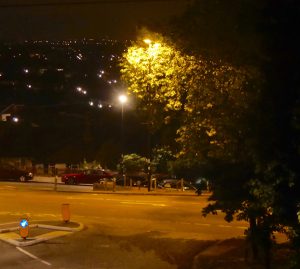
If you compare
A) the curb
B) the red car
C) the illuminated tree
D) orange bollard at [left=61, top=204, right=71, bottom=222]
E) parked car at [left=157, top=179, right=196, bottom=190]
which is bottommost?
the curb

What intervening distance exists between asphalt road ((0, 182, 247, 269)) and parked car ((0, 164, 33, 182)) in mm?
16819

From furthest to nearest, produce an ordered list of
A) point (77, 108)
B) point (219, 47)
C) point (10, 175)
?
point (77, 108) < point (10, 175) < point (219, 47)

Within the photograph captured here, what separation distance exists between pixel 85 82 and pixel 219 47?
99680 millimetres

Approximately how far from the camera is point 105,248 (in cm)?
1730

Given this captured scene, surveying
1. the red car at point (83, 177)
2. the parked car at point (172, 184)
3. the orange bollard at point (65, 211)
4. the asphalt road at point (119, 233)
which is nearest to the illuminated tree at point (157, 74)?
the asphalt road at point (119, 233)

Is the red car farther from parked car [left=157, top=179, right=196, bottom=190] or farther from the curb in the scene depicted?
the curb

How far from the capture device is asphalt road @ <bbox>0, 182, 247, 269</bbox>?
1514 centimetres

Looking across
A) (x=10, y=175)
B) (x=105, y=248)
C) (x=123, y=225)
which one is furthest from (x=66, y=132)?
(x=105, y=248)

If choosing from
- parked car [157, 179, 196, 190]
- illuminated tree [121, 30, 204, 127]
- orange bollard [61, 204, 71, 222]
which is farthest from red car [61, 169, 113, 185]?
illuminated tree [121, 30, 204, 127]

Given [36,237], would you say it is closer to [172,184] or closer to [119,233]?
[119,233]

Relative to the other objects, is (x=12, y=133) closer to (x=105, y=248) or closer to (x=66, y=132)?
(x=66, y=132)

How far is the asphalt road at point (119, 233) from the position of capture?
15.1 m

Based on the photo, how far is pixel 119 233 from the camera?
20.6 meters

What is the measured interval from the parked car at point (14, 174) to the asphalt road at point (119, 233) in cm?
1682
